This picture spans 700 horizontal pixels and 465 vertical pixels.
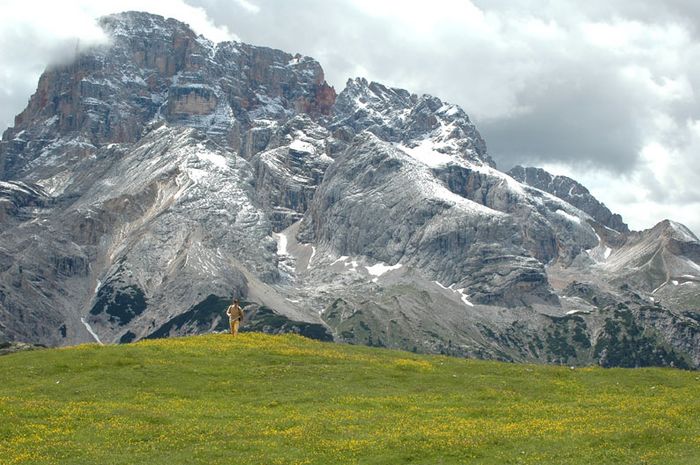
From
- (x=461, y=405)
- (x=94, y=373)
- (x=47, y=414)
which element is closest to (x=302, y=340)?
(x=94, y=373)

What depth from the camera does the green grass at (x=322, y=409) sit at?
44688 millimetres

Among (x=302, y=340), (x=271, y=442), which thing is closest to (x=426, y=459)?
(x=271, y=442)

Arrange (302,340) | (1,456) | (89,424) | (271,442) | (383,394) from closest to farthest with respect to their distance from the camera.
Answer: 1. (1,456)
2. (271,442)
3. (89,424)
4. (383,394)
5. (302,340)

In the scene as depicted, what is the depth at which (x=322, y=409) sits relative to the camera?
55406mm

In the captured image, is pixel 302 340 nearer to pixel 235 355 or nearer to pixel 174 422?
pixel 235 355

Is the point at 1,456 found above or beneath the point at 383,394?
beneath

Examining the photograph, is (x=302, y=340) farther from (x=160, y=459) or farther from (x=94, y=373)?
(x=160, y=459)

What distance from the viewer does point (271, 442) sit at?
46531 mm

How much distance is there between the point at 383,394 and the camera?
60375mm

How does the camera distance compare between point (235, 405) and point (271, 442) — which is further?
point (235, 405)

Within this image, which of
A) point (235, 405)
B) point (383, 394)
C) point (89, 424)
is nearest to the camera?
point (89, 424)

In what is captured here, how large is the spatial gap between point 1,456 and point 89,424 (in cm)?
733

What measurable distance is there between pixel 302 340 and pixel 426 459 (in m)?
41.9

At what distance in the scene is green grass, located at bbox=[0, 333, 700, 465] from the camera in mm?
44688
